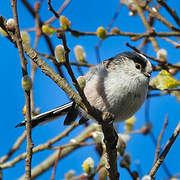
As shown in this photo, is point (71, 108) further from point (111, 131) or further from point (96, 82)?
point (111, 131)

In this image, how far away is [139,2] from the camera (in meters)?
2.59

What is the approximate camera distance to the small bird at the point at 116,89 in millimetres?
2254

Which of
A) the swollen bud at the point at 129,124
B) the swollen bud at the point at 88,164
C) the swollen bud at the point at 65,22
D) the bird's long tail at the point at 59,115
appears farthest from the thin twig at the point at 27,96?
the swollen bud at the point at 129,124

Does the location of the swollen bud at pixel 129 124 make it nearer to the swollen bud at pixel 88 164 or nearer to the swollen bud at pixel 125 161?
the swollen bud at pixel 125 161

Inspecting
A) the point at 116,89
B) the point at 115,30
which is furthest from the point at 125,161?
the point at 115,30

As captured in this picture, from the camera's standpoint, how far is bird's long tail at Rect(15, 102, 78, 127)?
2367 millimetres

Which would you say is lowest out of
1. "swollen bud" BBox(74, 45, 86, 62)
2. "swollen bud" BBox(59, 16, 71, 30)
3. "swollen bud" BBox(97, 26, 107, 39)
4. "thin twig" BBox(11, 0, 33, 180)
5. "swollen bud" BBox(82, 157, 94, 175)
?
"swollen bud" BBox(82, 157, 94, 175)

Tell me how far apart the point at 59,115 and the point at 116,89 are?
581mm

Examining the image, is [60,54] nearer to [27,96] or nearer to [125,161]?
[27,96]

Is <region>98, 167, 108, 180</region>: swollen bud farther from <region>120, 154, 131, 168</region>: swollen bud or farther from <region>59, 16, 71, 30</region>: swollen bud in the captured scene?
<region>59, 16, 71, 30</region>: swollen bud

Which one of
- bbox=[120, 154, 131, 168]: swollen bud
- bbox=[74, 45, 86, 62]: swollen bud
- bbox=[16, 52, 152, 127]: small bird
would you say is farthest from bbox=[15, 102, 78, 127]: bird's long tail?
bbox=[120, 154, 131, 168]: swollen bud

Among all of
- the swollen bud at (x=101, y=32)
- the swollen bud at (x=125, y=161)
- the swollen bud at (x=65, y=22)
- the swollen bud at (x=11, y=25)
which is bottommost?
the swollen bud at (x=125, y=161)

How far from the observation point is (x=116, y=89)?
7.32 ft

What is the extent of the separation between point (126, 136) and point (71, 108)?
519mm
